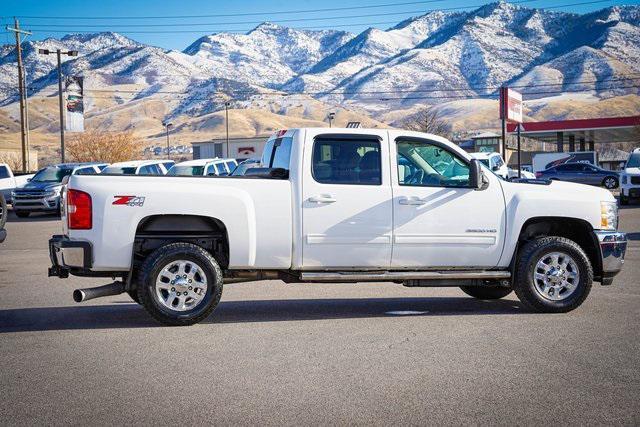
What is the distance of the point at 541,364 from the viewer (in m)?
6.67

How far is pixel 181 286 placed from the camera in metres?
8.35

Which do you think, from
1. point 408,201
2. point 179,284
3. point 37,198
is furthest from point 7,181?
point 408,201

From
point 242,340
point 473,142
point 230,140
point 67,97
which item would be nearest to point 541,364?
point 242,340

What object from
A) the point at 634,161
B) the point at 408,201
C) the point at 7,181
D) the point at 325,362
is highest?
the point at 634,161

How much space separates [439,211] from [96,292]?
143 inches

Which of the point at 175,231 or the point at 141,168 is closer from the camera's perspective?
the point at 175,231

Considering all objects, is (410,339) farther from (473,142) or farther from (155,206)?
(473,142)

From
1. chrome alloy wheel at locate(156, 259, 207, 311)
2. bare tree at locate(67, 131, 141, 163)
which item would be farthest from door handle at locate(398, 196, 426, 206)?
bare tree at locate(67, 131, 141, 163)

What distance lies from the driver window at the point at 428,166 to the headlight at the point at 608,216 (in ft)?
5.25

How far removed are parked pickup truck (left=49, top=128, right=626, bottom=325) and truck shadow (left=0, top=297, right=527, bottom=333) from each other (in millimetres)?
390

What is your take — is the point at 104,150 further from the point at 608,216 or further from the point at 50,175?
the point at 608,216

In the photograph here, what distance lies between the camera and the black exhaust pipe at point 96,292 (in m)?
8.17

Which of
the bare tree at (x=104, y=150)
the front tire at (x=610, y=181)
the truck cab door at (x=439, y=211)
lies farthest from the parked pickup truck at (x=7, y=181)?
the bare tree at (x=104, y=150)

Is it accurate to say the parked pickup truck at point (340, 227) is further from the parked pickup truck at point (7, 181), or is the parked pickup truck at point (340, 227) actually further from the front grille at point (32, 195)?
the parked pickup truck at point (7, 181)
